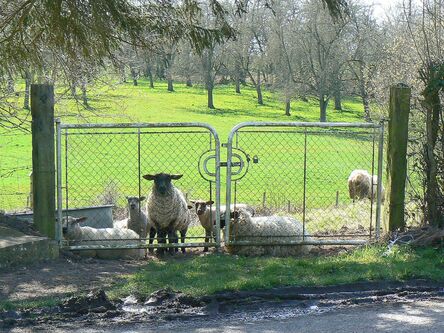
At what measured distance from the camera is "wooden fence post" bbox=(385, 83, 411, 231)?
32.5 feet

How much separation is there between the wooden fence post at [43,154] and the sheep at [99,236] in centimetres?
86

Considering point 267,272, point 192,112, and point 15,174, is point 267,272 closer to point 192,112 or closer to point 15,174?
point 15,174

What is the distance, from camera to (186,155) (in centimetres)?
2914

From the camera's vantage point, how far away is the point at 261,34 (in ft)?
195

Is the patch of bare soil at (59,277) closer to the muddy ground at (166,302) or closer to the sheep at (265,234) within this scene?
the muddy ground at (166,302)

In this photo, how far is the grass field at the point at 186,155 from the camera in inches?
696

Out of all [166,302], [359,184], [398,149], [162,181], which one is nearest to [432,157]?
[398,149]

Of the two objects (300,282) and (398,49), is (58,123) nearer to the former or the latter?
(300,282)

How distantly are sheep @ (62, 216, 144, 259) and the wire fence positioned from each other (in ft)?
21.2

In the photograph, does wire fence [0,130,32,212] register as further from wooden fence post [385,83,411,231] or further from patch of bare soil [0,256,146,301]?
wooden fence post [385,83,411,231]

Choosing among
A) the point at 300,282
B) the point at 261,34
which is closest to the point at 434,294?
the point at 300,282

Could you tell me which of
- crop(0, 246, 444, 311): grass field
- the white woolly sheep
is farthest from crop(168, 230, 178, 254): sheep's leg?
the white woolly sheep

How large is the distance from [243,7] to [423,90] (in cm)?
341

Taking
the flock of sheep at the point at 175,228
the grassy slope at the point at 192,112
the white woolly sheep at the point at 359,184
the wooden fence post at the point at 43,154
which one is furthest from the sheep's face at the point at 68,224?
the white woolly sheep at the point at 359,184
